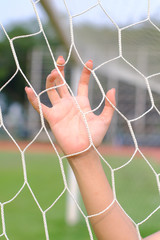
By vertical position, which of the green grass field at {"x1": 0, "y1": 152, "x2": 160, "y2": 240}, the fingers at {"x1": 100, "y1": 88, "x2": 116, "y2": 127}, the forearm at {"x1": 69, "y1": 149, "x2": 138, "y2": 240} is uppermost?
the fingers at {"x1": 100, "y1": 88, "x2": 116, "y2": 127}

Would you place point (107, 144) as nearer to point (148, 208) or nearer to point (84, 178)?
point (148, 208)

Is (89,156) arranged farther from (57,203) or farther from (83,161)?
(57,203)

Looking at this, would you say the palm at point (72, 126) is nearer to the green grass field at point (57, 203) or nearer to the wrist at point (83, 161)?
the wrist at point (83, 161)

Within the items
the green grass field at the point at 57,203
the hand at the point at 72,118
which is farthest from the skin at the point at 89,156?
the green grass field at the point at 57,203

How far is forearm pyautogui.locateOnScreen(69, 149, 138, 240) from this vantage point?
0.73 m

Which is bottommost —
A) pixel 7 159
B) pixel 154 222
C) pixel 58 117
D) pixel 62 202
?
pixel 7 159

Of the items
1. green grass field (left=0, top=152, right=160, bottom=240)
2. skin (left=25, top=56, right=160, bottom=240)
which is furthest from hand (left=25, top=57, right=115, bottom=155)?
green grass field (left=0, top=152, right=160, bottom=240)

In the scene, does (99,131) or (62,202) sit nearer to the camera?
(99,131)

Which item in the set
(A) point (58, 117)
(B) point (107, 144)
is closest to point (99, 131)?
(A) point (58, 117)

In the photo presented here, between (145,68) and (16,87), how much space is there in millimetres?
10389

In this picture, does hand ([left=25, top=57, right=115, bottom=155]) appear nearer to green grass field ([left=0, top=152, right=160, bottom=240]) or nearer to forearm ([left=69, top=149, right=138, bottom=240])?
forearm ([left=69, top=149, right=138, bottom=240])

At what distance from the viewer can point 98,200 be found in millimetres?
734

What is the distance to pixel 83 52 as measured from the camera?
4.98 feet

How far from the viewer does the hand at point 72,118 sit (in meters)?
0.75
